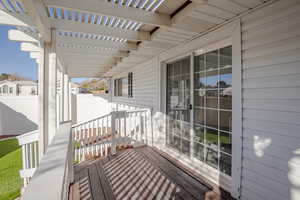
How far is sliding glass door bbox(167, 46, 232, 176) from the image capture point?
2332mm

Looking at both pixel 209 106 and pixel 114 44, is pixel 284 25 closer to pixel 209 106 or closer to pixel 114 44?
pixel 209 106

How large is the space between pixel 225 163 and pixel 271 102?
1.15m

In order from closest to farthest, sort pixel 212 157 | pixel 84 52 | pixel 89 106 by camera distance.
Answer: pixel 212 157 < pixel 84 52 < pixel 89 106

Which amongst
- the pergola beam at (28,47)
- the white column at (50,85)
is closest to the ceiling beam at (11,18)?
the white column at (50,85)

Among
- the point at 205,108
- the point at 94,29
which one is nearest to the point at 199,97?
the point at 205,108

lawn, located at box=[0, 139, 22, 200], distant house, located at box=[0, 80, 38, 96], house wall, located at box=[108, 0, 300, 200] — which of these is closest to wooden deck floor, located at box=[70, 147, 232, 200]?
house wall, located at box=[108, 0, 300, 200]

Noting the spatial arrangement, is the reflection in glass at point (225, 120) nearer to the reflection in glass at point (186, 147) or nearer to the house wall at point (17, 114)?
the reflection in glass at point (186, 147)

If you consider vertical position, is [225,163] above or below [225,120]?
below

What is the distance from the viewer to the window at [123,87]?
6098mm

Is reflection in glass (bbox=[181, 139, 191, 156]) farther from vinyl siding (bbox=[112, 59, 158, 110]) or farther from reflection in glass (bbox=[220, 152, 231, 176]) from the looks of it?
vinyl siding (bbox=[112, 59, 158, 110])

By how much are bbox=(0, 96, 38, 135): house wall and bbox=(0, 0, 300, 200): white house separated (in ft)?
18.9

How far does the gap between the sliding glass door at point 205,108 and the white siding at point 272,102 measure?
0.34 metres

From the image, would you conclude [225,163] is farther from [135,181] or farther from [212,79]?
[135,181]

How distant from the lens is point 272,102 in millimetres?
1718
